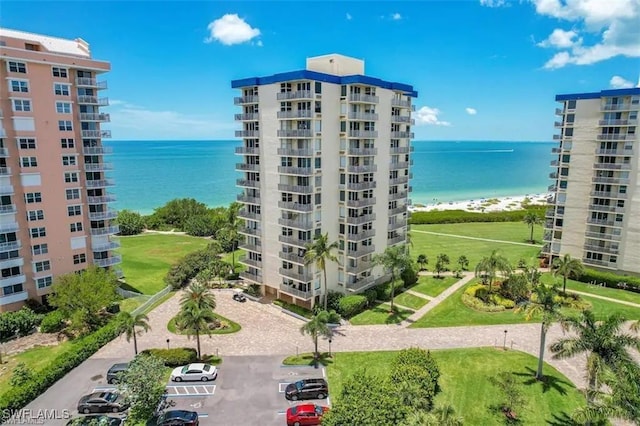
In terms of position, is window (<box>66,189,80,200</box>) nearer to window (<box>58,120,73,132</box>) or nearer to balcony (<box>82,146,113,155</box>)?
balcony (<box>82,146,113,155</box>)

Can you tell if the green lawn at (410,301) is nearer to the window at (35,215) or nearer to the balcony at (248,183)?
the balcony at (248,183)

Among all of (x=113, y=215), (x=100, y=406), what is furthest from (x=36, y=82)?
(x=100, y=406)

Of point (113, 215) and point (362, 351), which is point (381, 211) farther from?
point (113, 215)

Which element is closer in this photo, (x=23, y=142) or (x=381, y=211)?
(x=23, y=142)

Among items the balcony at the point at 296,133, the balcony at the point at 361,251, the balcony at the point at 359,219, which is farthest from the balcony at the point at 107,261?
the balcony at the point at 359,219

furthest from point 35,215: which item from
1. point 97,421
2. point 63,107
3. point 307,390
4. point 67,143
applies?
point 307,390

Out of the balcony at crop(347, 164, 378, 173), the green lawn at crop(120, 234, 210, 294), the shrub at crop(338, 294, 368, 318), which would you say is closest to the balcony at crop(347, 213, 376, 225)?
the balcony at crop(347, 164, 378, 173)
